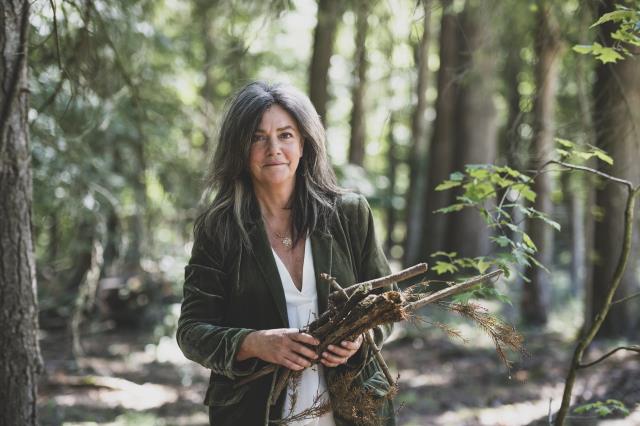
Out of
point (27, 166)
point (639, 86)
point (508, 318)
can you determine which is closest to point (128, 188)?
point (27, 166)

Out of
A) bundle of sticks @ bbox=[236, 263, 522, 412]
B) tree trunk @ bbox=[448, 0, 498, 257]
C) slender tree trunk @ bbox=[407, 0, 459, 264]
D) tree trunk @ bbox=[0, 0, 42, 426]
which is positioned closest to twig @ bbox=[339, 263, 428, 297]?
bundle of sticks @ bbox=[236, 263, 522, 412]

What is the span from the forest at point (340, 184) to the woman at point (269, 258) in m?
0.35

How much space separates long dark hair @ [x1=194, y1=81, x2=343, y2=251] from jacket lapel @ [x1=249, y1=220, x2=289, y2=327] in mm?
43

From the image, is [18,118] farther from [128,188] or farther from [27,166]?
[128,188]

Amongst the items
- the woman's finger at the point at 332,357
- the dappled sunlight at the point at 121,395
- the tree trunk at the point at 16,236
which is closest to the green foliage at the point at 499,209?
the woman's finger at the point at 332,357

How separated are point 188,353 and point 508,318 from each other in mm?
9474

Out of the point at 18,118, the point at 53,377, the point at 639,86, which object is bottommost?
the point at 53,377

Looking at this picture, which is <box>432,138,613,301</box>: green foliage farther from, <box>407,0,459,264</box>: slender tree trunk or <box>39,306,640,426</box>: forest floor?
<box>407,0,459,264</box>: slender tree trunk

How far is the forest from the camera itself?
3049 mm

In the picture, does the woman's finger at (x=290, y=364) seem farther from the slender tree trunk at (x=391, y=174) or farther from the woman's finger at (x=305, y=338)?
the slender tree trunk at (x=391, y=174)

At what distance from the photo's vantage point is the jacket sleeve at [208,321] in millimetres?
2342

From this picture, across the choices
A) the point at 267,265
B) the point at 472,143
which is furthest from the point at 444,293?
the point at 472,143

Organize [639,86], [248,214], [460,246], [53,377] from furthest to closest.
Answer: [460,246], [53,377], [639,86], [248,214]

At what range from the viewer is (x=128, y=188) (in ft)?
27.3
